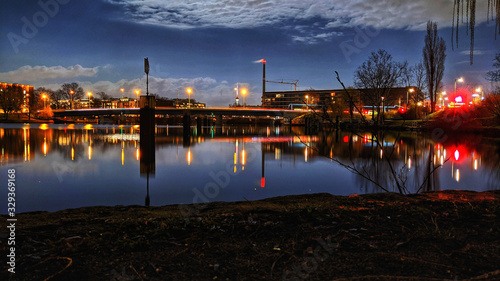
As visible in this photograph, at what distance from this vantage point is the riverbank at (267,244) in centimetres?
366

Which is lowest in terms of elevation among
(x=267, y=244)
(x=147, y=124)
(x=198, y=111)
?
(x=267, y=244)

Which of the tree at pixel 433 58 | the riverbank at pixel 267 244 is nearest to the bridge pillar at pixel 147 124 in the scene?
the riverbank at pixel 267 244

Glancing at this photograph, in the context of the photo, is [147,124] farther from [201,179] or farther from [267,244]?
[267,244]

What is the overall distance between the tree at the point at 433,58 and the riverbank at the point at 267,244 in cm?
6445

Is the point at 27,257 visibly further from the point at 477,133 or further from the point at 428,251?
the point at 477,133

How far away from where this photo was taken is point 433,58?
61.3m

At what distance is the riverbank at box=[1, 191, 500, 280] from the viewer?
3.66 meters

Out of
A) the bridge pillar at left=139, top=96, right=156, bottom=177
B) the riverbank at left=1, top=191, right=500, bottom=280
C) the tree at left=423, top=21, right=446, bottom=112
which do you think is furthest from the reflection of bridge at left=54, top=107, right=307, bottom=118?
the riverbank at left=1, top=191, right=500, bottom=280

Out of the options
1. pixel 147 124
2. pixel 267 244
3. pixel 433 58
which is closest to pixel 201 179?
pixel 267 244

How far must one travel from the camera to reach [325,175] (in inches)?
572

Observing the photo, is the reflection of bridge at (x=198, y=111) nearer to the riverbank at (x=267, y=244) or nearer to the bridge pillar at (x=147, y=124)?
the bridge pillar at (x=147, y=124)

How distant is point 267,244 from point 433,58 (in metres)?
69.4

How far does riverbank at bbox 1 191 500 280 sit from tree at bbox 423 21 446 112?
64449 mm

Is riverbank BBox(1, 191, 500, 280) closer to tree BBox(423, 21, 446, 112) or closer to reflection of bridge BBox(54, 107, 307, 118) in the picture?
tree BBox(423, 21, 446, 112)
